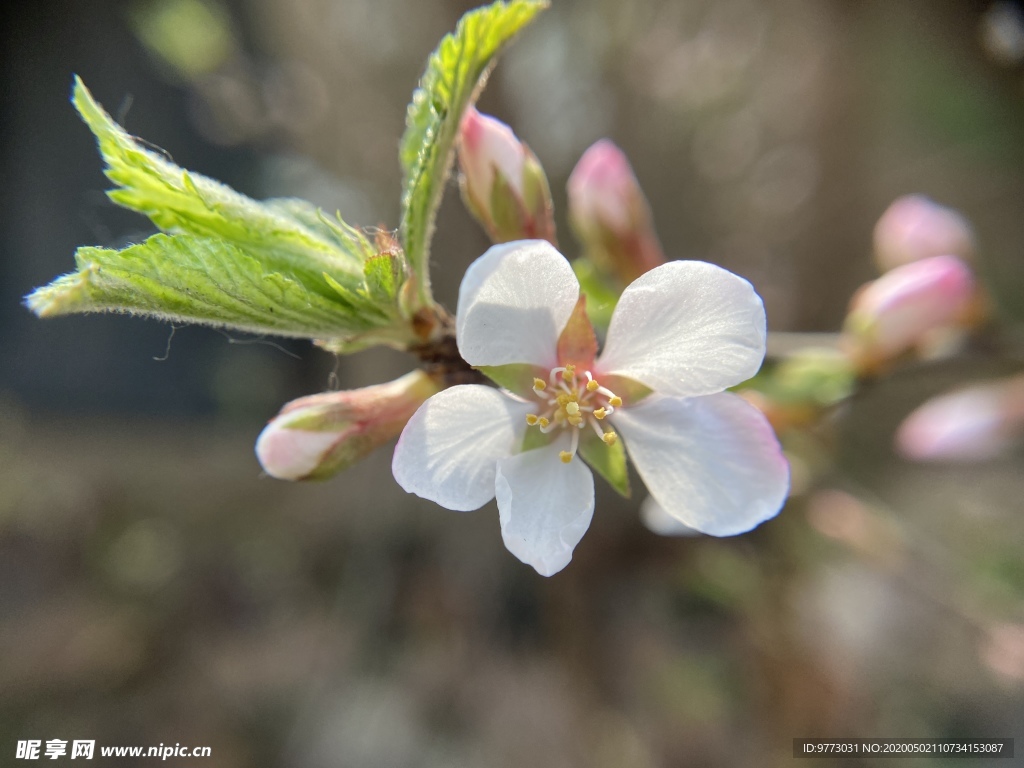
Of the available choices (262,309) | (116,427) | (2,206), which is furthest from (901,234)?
(2,206)

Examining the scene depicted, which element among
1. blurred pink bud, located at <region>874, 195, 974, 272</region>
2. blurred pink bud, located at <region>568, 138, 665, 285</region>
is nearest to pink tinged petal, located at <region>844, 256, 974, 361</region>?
blurred pink bud, located at <region>874, 195, 974, 272</region>

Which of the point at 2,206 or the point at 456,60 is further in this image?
the point at 2,206

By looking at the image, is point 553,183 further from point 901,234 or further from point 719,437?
point 719,437

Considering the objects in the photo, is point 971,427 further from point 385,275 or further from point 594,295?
point 385,275

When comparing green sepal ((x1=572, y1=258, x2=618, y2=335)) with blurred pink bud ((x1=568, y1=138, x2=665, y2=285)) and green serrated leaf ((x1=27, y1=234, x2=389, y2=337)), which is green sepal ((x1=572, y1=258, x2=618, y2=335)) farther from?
green serrated leaf ((x1=27, y1=234, x2=389, y2=337))

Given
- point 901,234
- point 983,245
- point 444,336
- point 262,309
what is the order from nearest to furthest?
1. point 262,309
2. point 444,336
3. point 901,234
4. point 983,245

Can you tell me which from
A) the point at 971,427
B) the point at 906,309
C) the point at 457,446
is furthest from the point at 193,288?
the point at 971,427
